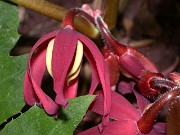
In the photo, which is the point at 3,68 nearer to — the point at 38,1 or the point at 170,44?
the point at 38,1

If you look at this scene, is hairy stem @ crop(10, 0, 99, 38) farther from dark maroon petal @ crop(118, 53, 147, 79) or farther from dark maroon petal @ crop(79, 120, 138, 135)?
dark maroon petal @ crop(79, 120, 138, 135)

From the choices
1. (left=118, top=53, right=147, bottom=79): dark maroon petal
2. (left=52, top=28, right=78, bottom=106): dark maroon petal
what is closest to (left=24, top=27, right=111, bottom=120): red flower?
(left=52, top=28, right=78, bottom=106): dark maroon petal

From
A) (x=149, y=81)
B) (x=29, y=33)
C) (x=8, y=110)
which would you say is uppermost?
(x=149, y=81)

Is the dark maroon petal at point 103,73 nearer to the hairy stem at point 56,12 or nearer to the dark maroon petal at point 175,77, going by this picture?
the dark maroon petal at point 175,77

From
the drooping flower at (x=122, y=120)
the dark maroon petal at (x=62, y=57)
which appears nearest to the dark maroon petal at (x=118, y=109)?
the drooping flower at (x=122, y=120)

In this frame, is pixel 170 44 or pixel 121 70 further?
pixel 170 44

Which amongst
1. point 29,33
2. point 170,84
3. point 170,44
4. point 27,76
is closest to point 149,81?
point 170,84

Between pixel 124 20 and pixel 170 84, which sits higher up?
pixel 170 84

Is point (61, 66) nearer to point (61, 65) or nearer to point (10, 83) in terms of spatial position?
point (61, 65)
